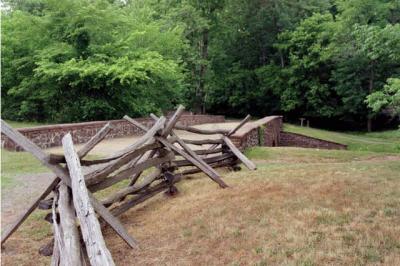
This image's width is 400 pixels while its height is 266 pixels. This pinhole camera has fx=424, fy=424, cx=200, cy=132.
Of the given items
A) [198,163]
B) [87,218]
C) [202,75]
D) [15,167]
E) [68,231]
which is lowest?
[15,167]

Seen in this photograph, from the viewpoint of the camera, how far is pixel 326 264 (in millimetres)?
4168

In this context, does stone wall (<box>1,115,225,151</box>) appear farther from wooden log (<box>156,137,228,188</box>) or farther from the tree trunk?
the tree trunk

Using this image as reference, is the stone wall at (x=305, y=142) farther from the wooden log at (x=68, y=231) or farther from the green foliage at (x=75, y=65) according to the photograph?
the wooden log at (x=68, y=231)

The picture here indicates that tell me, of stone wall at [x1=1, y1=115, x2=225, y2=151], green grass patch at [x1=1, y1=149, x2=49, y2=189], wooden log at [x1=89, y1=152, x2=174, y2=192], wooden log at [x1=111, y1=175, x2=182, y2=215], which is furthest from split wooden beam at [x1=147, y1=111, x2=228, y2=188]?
stone wall at [x1=1, y1=115, x2=225, y2=151]

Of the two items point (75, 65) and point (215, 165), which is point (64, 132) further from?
point (215, 165)

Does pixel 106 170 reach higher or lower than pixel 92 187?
higher

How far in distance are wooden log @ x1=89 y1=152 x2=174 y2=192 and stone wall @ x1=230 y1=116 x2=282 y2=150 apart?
462 centimetres

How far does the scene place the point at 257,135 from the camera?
15.6 meters

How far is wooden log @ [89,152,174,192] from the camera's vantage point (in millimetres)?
5822

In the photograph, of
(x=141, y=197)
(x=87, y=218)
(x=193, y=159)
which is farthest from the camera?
(x=193, y=159)

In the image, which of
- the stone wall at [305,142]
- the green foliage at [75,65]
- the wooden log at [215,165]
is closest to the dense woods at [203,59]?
the green foliage at [75,65]

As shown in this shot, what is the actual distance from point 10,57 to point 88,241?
17267 mm

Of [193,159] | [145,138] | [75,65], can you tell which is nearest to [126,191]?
[145,138]

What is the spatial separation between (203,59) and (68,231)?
28.8 metres
